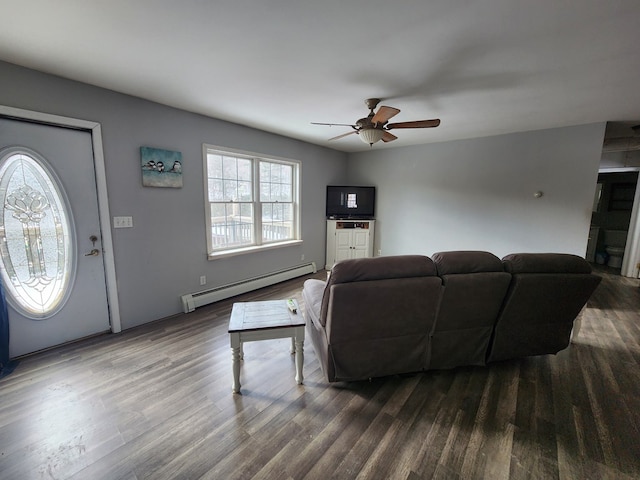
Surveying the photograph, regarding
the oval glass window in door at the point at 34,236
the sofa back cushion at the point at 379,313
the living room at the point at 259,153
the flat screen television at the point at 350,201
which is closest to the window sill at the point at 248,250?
the living room at the point at 259,153

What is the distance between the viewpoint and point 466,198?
4465mm

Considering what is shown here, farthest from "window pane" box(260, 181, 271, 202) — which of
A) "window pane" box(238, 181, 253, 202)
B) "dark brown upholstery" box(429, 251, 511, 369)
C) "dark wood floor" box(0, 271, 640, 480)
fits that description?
"dark brown upholstery" box(429, 251, 511, 369)

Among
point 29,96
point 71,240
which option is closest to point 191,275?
point 71,240

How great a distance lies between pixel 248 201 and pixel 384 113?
8.21 feet

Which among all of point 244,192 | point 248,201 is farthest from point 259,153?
point 248,201

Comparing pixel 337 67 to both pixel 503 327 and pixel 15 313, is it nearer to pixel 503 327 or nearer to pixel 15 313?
pixel 503 327

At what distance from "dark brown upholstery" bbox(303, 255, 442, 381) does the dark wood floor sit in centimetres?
23

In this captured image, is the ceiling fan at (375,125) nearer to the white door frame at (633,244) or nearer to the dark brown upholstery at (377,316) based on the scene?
the dark brown upholstery at (377,316)

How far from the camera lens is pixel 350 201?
5441 mm

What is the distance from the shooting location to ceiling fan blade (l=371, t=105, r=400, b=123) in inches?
87.5

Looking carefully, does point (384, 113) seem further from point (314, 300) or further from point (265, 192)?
point (265, 192)

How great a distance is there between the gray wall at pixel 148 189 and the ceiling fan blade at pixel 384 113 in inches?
84.9

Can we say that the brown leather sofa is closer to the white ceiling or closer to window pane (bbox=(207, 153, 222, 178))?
the white ceiling

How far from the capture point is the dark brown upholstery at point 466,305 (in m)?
1.94
